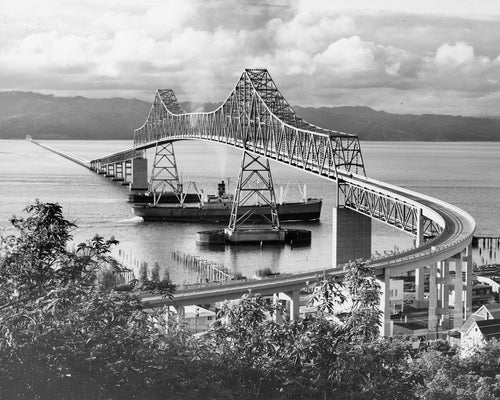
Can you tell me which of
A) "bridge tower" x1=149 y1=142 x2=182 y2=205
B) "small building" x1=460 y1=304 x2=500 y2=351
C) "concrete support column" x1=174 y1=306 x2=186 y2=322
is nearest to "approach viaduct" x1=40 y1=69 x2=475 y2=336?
"concrete support column" x1=174 y1=306 x2=186 y2=322

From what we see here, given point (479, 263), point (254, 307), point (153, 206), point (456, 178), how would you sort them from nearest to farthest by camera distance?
point (254, 307)
point (479, 263)
point (153, 206)
point (456, 178)

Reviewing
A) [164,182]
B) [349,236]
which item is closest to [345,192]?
[349,236]

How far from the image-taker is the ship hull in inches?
2201

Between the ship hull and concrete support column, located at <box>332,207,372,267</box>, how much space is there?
19.3 meters

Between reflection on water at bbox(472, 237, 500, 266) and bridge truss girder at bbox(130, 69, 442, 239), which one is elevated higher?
bridge truss girder at bbox(130, 69, 442, 239)

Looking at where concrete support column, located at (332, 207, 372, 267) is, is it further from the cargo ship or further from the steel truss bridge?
the cargo ship

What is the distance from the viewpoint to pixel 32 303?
806cm

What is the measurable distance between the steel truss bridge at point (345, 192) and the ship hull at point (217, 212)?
14.9 feet

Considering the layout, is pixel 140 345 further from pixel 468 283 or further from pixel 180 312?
pixel 468 283

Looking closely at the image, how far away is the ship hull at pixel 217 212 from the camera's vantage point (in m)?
55.9

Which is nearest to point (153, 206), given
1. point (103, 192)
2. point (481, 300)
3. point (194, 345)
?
point (103, 192)

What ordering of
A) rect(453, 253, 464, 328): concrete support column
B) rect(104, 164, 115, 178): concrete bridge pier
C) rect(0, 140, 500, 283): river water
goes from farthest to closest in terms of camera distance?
rect(104, 164, 115, 178): concrete bridge pier < rect(0, 140, 500, 283): river water < rect(453, 253, 464, 328): concrete support column

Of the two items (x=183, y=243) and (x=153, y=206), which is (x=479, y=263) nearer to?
(x=183, y=243)

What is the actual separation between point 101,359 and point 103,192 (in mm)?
70235
